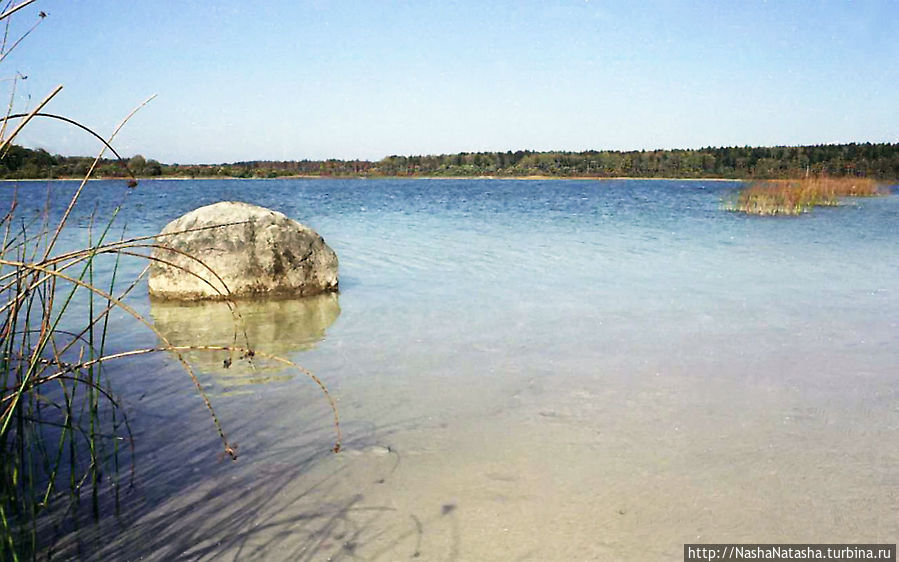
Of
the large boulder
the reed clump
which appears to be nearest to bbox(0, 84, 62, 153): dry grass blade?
the large boulder

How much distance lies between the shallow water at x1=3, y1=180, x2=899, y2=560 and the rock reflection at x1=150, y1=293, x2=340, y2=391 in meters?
0.04

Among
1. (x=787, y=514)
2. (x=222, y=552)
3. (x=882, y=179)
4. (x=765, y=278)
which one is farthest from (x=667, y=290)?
(x=882, y=179)

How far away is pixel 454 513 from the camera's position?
267cm

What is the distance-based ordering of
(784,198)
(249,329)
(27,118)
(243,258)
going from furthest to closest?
1. (784,198)
2. (243,258)
3. (249,329)
4. (27,118)

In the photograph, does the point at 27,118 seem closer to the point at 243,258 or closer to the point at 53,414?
the point at 53,414

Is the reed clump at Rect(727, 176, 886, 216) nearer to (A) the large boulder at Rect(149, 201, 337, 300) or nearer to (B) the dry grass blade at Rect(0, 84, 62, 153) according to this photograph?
(A) the large boulder at Rect(149, 201, 337, 300)

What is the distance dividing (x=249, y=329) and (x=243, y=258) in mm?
1475

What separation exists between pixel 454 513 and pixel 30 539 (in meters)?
1.52

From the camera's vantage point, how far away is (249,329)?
575 centimetres

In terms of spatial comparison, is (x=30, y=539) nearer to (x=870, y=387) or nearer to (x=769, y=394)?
(x=769, y=394)

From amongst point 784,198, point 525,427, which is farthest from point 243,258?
point 784,198

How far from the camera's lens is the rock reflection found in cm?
442

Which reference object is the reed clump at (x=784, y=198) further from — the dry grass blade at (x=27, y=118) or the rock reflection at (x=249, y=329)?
the dry grass blade at (x=27, y=118)

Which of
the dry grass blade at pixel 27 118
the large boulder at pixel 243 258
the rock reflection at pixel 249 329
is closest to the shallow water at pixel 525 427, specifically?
the rock reflection at pixel 249 329
